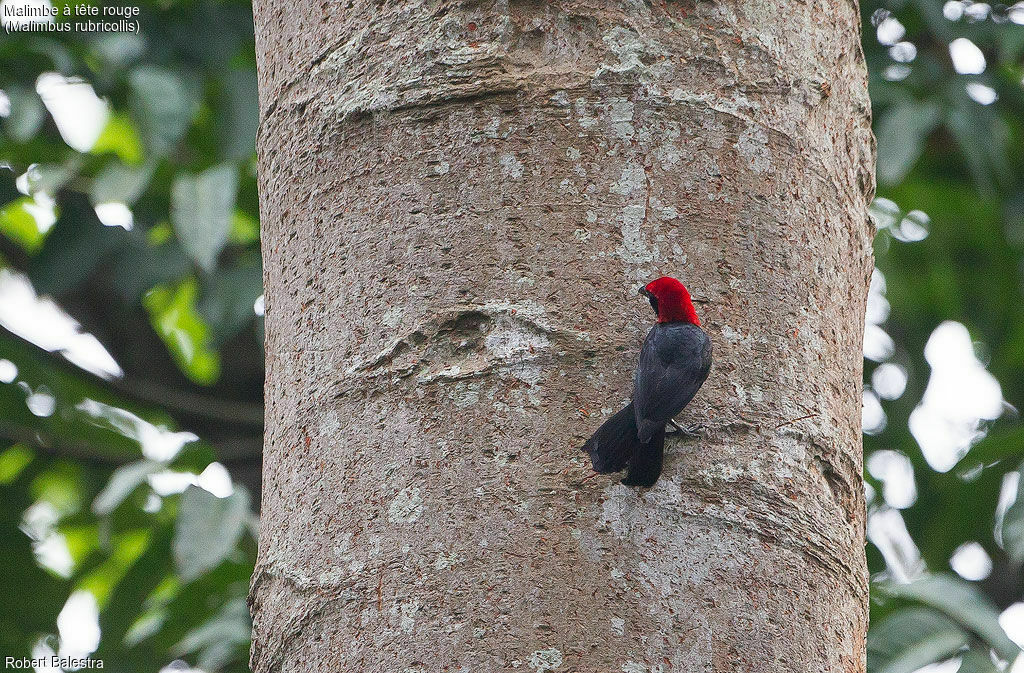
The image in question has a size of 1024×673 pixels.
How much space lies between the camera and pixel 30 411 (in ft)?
10.8

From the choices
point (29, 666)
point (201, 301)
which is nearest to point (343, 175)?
point (201, 301)

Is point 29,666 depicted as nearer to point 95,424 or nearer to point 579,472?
point 95,424

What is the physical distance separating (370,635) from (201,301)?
7.35 feet

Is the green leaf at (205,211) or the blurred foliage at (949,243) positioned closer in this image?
the green leaf at (205,211)

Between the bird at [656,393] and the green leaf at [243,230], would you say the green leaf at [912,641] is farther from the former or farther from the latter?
the green leaf at [243,230]

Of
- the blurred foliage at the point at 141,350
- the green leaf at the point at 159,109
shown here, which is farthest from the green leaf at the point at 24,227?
the green leaf at the point at 159,109

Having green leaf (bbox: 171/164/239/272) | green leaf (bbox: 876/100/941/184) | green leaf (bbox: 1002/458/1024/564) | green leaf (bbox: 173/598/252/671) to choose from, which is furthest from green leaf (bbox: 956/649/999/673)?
green leaf (bbox: 171/164/239/272)

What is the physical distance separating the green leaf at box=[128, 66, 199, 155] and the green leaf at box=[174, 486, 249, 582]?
0.94m

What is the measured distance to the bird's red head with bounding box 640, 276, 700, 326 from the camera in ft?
3.51

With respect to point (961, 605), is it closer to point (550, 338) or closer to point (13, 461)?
point (550, 338)

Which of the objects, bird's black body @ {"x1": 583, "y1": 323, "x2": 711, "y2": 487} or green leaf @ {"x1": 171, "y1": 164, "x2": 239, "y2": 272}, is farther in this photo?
green leaf @ {"x1": 171, "y1": 164, "x2": 239, "y2": 272}

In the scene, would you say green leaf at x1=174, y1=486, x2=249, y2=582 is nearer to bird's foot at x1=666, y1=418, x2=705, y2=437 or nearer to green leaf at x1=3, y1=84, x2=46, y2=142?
green leaf at x1=3, y1=84, x2=46, y2=142

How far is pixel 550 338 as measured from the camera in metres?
1.10

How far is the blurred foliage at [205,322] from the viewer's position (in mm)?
2535
